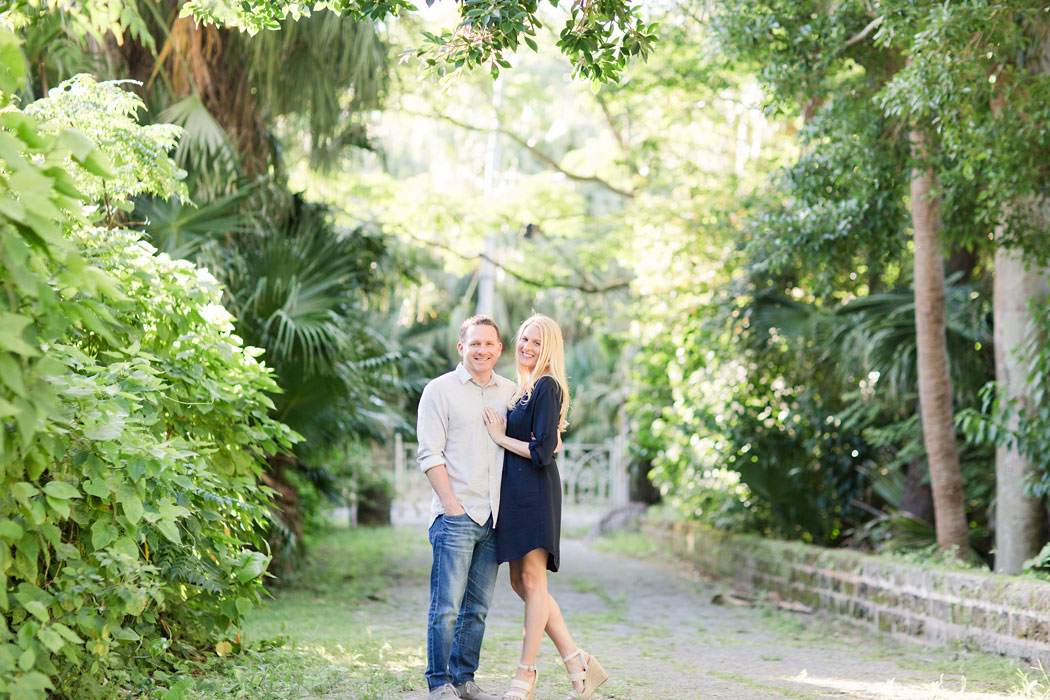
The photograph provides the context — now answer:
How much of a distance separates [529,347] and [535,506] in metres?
0.77

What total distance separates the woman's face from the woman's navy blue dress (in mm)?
140

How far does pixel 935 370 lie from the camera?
7633mm

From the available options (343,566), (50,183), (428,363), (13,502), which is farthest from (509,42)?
(343,566)

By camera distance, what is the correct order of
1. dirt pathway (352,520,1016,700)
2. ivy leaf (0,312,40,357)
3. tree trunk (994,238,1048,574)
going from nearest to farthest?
ivy leaf (0,312,40,357)
dirt pathway (352,520,1016,700)
tree trunk (994,238,1048,574)

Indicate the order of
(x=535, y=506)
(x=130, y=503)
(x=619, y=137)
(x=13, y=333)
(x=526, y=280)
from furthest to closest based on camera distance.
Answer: (x=619, y=137)
(x=526, y=280)
(x=535, y=506)
(x=130, y=503)
(x=13, y=333)

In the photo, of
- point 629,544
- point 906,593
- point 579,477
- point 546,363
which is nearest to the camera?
point 546,363

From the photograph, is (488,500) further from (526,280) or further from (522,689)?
(526,280)

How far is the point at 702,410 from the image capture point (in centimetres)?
1116

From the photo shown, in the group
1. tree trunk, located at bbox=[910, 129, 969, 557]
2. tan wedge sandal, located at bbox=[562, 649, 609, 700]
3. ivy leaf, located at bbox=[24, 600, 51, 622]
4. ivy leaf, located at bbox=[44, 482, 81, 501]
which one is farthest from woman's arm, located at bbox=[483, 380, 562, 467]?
tree trunk, located at bbox=[910, 129, 969, 557]

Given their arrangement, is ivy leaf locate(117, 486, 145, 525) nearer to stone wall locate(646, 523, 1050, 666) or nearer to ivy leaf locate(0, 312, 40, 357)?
ivy leaf locate(0, 312, 40, 357)

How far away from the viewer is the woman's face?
4.88m

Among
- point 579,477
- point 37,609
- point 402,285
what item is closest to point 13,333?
point 37,609

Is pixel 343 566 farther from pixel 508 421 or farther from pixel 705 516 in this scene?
pixel 508 421

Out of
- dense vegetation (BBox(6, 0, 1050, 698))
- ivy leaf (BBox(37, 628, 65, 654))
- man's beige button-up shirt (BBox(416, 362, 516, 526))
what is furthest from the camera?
man's beige button-up shirt (BBox(416, 362, 516, 526))
